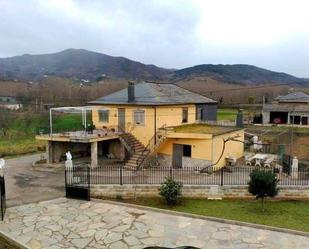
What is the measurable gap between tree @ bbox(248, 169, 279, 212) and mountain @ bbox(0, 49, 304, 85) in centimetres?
8408

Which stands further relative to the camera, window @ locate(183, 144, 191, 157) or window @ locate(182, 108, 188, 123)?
window @ locate(182, 108, 188, 123)

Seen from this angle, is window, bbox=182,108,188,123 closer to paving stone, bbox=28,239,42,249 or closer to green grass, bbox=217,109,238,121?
paving stone, bbox=28,239,42,249

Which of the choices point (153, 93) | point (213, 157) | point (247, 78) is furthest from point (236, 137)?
point (247, 78)

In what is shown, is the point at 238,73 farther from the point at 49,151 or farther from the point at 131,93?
the point at 49,151

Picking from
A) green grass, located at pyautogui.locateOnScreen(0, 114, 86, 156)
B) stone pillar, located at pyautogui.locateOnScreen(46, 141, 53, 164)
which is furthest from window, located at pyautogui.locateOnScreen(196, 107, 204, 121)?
green grass, located at pyautogui.locateOnScreen(0, 114, 86, 156)

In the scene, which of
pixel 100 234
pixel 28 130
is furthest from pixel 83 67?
pixel 100 234

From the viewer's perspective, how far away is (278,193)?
17.5 meters

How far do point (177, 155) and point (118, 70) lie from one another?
136 m

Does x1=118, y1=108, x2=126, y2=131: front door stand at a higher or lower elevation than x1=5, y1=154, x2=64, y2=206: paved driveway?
higher

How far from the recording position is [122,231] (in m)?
13.3

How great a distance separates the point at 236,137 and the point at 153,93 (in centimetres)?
703

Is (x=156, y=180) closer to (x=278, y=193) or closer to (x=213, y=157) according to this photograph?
(x=213, y=157)

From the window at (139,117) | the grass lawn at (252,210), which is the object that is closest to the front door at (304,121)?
the window at (139,117)

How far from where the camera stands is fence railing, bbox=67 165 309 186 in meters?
18.5
